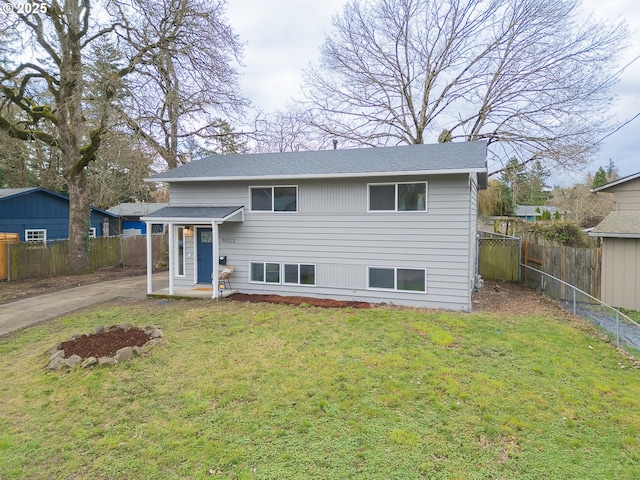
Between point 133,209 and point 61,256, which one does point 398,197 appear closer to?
point 61,256

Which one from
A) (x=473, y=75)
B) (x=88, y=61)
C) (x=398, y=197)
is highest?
(x=473, y=75)

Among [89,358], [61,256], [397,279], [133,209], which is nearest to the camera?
[89,358]

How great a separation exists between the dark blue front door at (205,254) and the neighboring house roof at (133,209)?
738 inches

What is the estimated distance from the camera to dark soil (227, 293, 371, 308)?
9922mm

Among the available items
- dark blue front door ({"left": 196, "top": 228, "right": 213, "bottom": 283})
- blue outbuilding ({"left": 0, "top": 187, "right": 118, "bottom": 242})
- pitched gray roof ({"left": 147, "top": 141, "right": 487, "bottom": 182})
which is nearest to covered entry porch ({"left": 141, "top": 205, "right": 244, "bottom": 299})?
dark blue front door ({"left": 196, "top": 228, "right": 213, "bottom": 283})

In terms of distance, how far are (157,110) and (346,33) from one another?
12.2 m

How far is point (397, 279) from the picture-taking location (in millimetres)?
10102

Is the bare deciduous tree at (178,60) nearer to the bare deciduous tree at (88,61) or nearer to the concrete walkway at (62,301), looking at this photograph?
the bare deciduous tree at (88,61)

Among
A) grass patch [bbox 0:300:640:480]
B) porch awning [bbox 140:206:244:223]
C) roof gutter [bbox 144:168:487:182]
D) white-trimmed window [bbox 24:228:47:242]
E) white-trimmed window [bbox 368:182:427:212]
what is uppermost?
roof gutter [bbox 144:168:487:182]

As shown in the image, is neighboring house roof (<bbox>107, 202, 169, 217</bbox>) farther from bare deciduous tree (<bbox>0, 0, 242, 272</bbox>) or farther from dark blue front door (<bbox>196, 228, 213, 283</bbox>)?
dark blue front door (<bbox>196, 228, 213, 283</bbox>)

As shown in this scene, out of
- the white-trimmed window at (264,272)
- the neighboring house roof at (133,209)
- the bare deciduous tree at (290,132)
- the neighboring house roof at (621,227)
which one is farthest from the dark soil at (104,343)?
the neighboring house roof at (133,209)

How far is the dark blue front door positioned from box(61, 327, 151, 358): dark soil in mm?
4885

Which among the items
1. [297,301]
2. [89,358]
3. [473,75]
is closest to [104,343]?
[89,358]

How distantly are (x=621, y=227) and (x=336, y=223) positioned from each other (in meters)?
7.59
